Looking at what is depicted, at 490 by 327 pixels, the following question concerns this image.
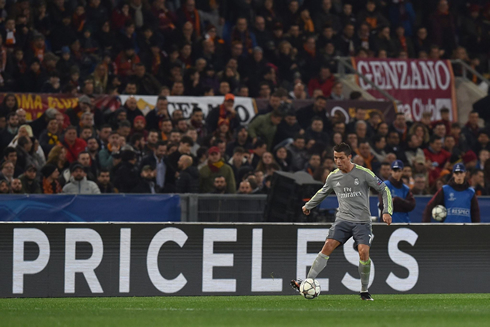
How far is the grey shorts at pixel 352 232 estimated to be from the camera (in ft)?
37.4

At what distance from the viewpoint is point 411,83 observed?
74.8 ft

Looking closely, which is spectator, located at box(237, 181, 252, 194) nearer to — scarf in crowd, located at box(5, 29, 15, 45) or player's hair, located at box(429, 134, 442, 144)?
player's hair, located at box(429, 134, 442, 144)

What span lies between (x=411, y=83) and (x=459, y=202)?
8.94 meters

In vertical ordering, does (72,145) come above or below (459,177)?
above

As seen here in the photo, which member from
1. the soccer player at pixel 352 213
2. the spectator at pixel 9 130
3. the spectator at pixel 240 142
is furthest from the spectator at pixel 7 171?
the soccer player at pixel 352 213

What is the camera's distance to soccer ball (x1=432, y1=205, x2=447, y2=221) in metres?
14.2

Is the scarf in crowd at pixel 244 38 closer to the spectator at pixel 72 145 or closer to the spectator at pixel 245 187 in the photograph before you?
the spectator at pixel 72 145

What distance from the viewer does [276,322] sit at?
8773 mm

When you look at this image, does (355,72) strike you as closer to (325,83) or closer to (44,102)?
(325,83)

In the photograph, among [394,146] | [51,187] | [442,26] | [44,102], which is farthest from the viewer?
[442,26]

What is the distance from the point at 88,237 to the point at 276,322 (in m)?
4.62

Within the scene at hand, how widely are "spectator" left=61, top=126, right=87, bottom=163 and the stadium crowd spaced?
0.02 meters

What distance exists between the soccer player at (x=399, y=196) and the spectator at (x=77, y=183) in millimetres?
4739

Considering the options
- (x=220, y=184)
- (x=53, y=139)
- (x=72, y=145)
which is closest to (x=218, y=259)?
(x=220, y=184)
